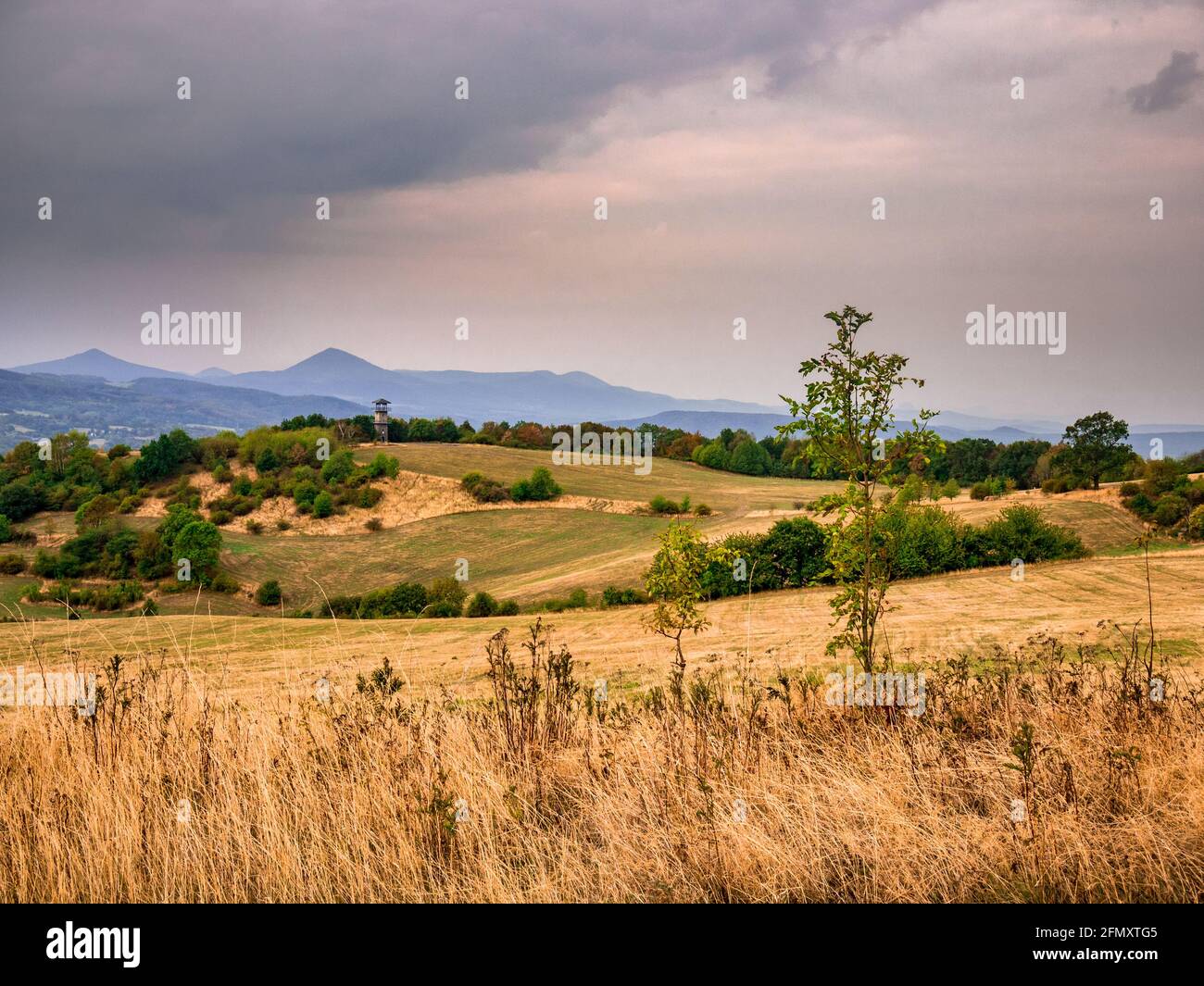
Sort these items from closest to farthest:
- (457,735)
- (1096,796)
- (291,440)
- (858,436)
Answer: (1096,796)
(457,735)
(858,436)
(291,440)

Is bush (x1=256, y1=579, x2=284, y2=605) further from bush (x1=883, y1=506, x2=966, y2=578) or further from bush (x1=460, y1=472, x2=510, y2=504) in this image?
bush (x1=883, y1=506, x2=966, y2=578)

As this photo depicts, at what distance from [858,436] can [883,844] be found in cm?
362

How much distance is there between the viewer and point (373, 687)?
6.31 m

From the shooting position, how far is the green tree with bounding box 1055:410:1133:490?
68.2 metres

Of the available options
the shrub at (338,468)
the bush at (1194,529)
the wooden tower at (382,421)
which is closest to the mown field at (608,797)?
the bush at (1194,529)

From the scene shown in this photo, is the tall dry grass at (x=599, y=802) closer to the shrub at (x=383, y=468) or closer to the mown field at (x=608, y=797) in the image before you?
the mown field at (x=608, y=797)

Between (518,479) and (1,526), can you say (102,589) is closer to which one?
(1,526)

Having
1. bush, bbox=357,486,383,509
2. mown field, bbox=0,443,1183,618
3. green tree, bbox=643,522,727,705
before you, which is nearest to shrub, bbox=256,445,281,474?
mown field, bbox=0,443,1183,618

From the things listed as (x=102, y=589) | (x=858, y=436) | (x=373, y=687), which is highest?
(x=858, y=436)

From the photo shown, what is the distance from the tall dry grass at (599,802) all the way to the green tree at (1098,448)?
237ft

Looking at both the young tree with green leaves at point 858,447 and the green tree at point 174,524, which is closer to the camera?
the young tree with green leaves at point 858,447

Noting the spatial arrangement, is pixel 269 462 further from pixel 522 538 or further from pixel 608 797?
pixel 608 797

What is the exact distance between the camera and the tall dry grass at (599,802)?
3.98 metres
